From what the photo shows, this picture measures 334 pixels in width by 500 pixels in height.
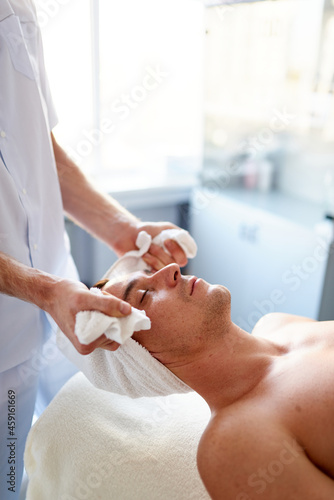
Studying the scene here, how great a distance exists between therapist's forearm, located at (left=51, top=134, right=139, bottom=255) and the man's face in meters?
0.30

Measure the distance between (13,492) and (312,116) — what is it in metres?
2.22

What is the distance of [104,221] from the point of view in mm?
1590

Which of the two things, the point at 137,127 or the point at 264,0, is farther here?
the point at 137,127

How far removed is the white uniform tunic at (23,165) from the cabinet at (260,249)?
1346 millimetres

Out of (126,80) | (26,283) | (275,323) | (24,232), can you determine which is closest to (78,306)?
(26,283)

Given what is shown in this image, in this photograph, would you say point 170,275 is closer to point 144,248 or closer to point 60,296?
point 144,248

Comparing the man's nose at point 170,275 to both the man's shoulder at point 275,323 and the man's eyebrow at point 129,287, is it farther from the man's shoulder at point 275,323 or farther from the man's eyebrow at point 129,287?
the man's shoulder at point 275,323

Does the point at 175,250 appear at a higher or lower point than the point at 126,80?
lower

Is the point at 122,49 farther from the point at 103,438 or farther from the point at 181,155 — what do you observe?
the point at 103,438

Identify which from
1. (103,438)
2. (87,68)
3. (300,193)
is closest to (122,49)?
(87,68)

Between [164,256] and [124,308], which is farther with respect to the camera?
[164,256]

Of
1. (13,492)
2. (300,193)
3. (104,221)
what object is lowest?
(13,492)

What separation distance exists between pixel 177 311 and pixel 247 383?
0.86ft

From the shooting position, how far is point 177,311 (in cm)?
126
